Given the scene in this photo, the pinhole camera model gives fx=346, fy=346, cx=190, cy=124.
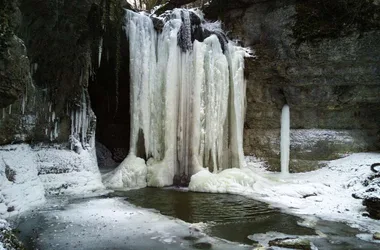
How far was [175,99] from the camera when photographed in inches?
421

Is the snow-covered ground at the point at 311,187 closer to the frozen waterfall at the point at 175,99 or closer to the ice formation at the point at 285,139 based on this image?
the ice formation at the point at 285,139

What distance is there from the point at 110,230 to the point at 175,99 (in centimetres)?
600

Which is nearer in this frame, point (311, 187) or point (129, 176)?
point (311, 187)

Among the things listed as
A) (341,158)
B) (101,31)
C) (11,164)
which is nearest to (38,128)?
(11,164)

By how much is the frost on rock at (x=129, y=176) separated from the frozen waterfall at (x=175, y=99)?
76 millimetres

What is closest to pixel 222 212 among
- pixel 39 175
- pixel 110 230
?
pixel 110 230

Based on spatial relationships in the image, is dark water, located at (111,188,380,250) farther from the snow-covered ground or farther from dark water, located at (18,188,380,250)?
the snow-covered ground

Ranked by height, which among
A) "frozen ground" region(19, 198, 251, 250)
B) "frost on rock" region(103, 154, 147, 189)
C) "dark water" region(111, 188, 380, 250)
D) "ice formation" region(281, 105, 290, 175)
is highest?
"ice formation" region(281, 105, 290, 175)

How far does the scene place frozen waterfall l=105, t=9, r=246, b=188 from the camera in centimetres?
1050

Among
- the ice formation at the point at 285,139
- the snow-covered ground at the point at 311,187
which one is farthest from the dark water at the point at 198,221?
the ice formation at the point at 285,139

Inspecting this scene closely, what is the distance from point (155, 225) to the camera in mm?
5566

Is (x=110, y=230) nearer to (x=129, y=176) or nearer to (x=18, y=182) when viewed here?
(x=18, y=182)

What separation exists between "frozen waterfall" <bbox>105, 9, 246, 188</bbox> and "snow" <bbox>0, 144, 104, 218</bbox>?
1.44 metres

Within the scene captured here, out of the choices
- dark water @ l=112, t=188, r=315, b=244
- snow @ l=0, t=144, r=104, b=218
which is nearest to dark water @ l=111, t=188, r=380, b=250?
dark water @ l=112, t=188, r=315, b=244
